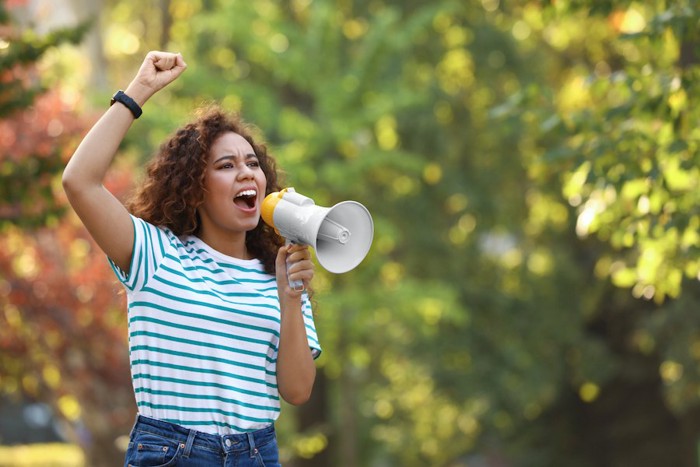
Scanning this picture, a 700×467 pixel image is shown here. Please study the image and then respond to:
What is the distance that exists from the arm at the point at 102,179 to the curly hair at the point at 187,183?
0.90ft

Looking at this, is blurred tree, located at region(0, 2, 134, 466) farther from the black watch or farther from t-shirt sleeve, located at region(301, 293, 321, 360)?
the black watch

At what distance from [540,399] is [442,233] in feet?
8.70

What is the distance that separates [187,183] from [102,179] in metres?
0.35

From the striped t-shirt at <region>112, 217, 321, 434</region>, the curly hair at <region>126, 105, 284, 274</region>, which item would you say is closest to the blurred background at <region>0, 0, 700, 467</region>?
the curly hair at <region>126, 105, 284, 274</region>

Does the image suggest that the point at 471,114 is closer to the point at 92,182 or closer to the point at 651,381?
the point at 651,381

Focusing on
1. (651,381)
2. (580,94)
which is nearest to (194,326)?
(580,94)

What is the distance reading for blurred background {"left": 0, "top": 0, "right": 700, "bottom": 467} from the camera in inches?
262

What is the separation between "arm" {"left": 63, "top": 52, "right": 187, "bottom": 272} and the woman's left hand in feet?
1.28

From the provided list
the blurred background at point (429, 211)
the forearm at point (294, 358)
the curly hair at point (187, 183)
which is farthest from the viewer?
the blurred background at point (429, 211)

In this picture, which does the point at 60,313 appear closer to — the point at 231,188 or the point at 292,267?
the point at 231,188

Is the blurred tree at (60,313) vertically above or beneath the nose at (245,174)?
above

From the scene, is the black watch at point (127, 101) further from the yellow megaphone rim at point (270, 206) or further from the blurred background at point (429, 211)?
the blurred background at point (429, 211)

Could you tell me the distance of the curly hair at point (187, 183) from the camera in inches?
128

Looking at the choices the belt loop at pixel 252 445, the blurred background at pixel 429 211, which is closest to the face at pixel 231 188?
the belt loop at pixel 252 445
